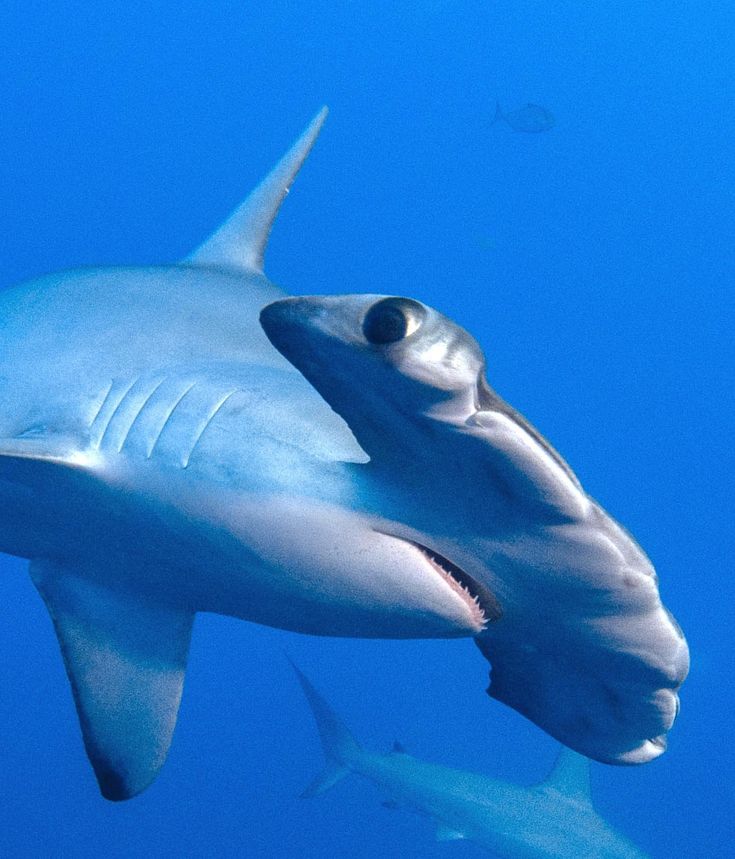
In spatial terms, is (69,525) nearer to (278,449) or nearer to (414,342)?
(278,449)

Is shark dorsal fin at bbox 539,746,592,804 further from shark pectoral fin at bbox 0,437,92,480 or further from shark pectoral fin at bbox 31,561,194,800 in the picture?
shark pectoral fin at bbox 0,437,92,480

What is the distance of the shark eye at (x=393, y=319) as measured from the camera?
3.70ft

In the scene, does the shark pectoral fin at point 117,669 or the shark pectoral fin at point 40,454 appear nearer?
the shark pectoral fin at point 40,454

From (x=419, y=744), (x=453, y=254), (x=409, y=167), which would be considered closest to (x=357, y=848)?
(x=419, y=744)

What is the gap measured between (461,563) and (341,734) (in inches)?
279

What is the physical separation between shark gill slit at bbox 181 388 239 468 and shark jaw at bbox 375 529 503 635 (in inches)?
18.3

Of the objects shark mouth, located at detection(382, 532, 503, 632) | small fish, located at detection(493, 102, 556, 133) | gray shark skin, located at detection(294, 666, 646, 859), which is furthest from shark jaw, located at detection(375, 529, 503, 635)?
small fish, located at detection(493, 102, 556, 133)

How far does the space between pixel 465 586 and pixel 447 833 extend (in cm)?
671

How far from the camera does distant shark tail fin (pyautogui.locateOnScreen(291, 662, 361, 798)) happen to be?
26.4ft

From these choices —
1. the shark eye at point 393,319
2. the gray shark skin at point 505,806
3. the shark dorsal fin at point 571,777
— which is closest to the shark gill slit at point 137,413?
the shark eye at point 393,319

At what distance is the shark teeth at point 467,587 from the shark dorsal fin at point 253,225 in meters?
1.71

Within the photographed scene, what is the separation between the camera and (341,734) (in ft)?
26.7

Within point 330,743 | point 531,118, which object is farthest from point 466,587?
point 531,118

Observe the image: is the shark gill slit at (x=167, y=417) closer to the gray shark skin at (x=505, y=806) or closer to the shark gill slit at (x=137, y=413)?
the shark gill slit at (x=137, y=413)
